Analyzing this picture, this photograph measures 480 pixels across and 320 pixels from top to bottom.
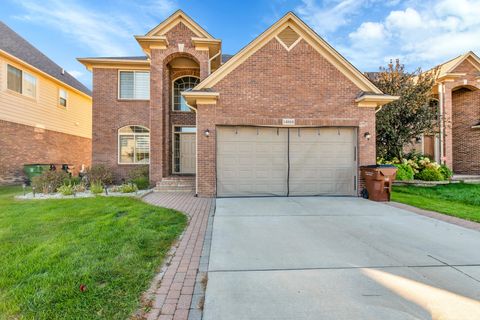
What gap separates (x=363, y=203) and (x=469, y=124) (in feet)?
38.4

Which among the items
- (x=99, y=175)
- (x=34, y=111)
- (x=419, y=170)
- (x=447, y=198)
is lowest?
(x=447, y=198)

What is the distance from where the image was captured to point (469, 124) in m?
14.1

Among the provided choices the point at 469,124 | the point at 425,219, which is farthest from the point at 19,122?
the point at 469,124

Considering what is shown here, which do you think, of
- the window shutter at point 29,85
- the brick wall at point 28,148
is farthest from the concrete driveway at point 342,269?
the window shutter at point 29,85

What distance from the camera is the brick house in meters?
13.1

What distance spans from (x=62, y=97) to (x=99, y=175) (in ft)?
28.5

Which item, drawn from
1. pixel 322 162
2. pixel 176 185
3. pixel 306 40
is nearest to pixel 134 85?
pixel 176 185

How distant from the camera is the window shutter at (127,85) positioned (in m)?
13.3

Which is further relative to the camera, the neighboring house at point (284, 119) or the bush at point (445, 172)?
the bush at point (445, 172)

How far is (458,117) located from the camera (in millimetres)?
14508

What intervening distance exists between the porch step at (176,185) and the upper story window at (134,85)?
5.51 m

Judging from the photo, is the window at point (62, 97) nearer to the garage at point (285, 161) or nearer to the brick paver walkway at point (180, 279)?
the garage at point (285, 161)

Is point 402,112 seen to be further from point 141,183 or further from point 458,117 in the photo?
point 141,183

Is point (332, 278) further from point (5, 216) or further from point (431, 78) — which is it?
point (431, 78)
